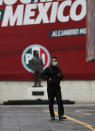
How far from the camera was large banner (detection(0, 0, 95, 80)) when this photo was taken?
28375 mm

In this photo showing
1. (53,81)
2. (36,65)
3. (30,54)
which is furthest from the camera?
(30,54)

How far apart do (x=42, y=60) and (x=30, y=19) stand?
2.53 metres

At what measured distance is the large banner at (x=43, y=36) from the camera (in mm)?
28375

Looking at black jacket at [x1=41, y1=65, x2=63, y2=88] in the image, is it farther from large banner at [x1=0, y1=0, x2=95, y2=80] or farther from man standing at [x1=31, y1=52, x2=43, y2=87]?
large banner at [x1=0, y1=0, x2=95, y2=80]

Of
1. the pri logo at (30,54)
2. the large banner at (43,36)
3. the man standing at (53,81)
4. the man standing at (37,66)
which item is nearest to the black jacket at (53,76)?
the man standing at (53,81)

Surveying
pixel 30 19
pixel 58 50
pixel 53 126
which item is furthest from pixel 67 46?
pixel 53 126

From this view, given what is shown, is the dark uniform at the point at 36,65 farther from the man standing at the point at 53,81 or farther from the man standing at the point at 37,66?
the man standing at the point at 53,81

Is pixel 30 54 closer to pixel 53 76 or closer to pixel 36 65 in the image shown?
pixel 36 65

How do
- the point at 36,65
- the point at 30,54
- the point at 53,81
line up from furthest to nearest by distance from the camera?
the point at 30,54, the point at 36,65, the point at 53,81

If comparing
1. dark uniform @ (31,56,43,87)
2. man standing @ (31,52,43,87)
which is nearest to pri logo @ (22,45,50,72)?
man standing @ (31,52,43,87)

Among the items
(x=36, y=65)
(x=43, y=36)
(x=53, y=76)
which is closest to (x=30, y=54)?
(x=36, y=65)

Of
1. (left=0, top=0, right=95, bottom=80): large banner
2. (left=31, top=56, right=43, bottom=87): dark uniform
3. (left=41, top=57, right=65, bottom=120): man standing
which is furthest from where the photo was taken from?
(left=0, top=0, right=95, bottom=80): large banner

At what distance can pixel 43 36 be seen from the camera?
2861 centimetres

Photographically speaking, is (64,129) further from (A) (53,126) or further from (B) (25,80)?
(B) (25,80)
